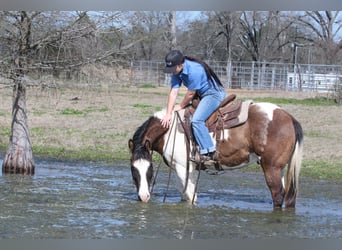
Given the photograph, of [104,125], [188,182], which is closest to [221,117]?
[188,182]

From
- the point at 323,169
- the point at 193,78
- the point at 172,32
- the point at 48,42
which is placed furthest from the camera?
the point at 172,32

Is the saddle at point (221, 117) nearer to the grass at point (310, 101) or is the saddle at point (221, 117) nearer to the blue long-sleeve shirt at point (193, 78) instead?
the blue long-sleeve shirt at point (193, 78)

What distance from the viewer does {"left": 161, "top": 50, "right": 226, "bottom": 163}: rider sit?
9008mm

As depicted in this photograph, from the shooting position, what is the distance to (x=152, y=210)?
28.7ft

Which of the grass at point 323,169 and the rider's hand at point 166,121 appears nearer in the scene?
the rider's hand at point 166,121

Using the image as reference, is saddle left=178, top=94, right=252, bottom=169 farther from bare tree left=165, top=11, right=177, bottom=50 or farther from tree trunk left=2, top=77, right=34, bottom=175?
bare tree left=165, top=11, right=177, bottom=50

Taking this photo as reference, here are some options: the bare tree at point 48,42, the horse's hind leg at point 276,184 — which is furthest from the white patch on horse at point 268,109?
the bare tree at point 48,42

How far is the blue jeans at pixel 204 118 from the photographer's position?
912cm

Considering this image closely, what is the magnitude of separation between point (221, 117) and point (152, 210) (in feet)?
5.10

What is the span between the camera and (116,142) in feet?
53.3

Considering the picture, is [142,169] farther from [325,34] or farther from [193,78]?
[325,34]

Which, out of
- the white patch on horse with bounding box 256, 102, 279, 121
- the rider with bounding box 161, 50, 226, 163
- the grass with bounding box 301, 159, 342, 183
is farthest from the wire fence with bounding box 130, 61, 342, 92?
the rider with bounding box 161, 50, 226, 163

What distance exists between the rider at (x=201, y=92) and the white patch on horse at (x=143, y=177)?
0.64 metres

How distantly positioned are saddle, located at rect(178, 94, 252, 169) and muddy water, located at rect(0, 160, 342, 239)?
0.98m
